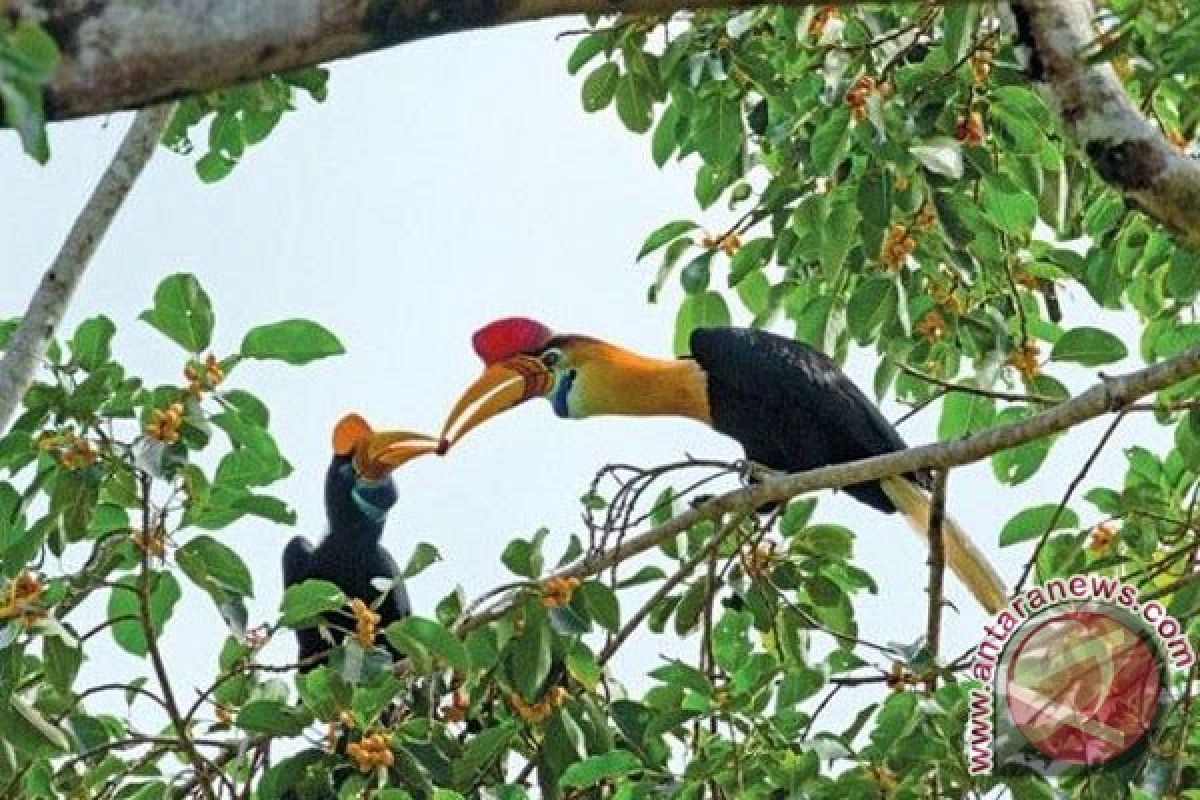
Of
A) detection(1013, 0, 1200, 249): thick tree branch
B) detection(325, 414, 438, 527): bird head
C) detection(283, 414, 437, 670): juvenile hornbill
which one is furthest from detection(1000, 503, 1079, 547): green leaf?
detection(325, 414, 438, 527): bird head

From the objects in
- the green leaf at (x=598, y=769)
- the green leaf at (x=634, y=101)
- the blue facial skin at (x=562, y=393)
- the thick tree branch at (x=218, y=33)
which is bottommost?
the green leaf at (x=598, y=769)

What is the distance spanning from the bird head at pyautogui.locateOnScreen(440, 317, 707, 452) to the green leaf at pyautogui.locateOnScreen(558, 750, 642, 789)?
6.42ft

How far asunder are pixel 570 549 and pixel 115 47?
1.62 meters

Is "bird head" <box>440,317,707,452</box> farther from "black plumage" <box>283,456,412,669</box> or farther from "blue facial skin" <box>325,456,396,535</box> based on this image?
"blue facial skin" <box>325,456,396,535</box>

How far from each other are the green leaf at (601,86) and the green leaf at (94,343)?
3.96 feet

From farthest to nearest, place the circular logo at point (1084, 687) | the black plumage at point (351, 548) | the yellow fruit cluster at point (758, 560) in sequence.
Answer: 1. the black plumage at point (351, 548)
2. the yellow fruit cluster at point (758, 560)
3. the circular logo at point (1084, 687)

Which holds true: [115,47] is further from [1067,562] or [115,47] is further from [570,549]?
[1067,562]

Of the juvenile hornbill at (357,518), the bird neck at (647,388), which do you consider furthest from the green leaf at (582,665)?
the juvenile hornbill at (357,518)

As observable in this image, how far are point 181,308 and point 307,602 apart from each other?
0.43m

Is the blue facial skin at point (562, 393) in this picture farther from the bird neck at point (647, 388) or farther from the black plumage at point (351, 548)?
the black plumage at point (351, 548)

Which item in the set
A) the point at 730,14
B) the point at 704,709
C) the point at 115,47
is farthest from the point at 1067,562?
the point at 115,47

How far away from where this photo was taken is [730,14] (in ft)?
12.3

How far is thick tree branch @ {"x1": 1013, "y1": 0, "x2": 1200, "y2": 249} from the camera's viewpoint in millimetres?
2158

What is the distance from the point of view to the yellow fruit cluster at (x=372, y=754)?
2.85 m
